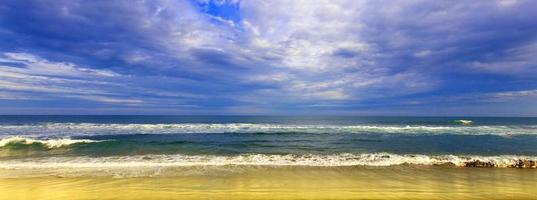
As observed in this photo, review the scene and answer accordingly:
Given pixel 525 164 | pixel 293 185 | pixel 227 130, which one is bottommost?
pixel 293 185

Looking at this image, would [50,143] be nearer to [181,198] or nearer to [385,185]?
[181,198]

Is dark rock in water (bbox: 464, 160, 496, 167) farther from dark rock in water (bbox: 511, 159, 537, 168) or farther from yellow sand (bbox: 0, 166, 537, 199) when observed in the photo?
yellow sand (bbox: 0, 166, 537, 199)

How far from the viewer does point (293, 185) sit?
7.34m

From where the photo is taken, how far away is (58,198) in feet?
20.5

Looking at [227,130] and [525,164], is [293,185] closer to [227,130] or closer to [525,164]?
[525,164]

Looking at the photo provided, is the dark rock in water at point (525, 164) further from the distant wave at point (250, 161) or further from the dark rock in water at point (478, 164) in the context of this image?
the dark rock in water at point (478, 164)

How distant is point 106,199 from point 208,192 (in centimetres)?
200

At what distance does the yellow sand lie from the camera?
648 centimetres

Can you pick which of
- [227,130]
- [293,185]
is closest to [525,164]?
[293,185]

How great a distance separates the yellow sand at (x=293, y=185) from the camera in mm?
6480

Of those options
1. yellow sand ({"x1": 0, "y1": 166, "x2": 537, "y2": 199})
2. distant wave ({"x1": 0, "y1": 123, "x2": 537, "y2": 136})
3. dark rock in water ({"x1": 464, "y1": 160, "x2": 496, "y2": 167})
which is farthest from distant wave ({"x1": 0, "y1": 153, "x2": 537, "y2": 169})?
distant wave ({"x1": 0, "y1": 123, "x2": 537, "y2": 136})

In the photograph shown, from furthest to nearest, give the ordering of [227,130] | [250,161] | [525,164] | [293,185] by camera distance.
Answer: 1. [227,130]
2. [250,161]
3. [525,164]
4. [293,185]

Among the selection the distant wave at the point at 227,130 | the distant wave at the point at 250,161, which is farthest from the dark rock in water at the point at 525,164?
the distant wave at the point at 227,130

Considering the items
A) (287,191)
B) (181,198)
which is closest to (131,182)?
(181,198)
